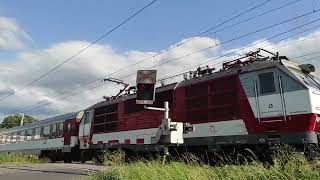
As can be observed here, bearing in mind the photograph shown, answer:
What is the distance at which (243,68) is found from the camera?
47.2ft

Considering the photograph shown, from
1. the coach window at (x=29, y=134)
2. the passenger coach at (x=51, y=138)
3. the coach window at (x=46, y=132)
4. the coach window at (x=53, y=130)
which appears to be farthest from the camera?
the coach window at (x=29, y=134)

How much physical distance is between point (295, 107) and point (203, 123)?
12.9 feet

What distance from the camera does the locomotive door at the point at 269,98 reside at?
13.0m

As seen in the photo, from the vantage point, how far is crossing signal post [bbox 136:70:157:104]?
11.8 m

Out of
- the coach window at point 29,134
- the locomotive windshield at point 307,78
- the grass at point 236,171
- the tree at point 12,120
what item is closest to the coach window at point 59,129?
the coach window at point 29,134

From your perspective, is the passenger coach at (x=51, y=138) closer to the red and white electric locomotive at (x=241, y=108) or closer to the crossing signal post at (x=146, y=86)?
the red and white electric locomotive at (x=241, y=108)

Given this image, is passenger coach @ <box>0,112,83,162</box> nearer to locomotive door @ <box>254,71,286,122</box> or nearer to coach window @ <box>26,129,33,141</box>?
coach window @ <box>26,129,33,141</box>

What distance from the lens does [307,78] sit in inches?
545

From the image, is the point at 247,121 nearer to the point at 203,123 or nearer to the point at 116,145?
the point at 203,123

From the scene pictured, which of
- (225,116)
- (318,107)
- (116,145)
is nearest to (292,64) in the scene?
(318,107)

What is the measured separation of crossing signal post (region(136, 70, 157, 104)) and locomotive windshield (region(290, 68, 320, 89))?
4948 millimetres

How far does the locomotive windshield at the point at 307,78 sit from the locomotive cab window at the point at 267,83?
0.78 m

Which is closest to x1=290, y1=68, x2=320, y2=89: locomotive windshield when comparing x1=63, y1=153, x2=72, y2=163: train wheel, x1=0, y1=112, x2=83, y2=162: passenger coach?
x1=0, y1=112, x2=83, y2=162: passenger coach

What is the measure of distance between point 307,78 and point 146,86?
19.3ft
